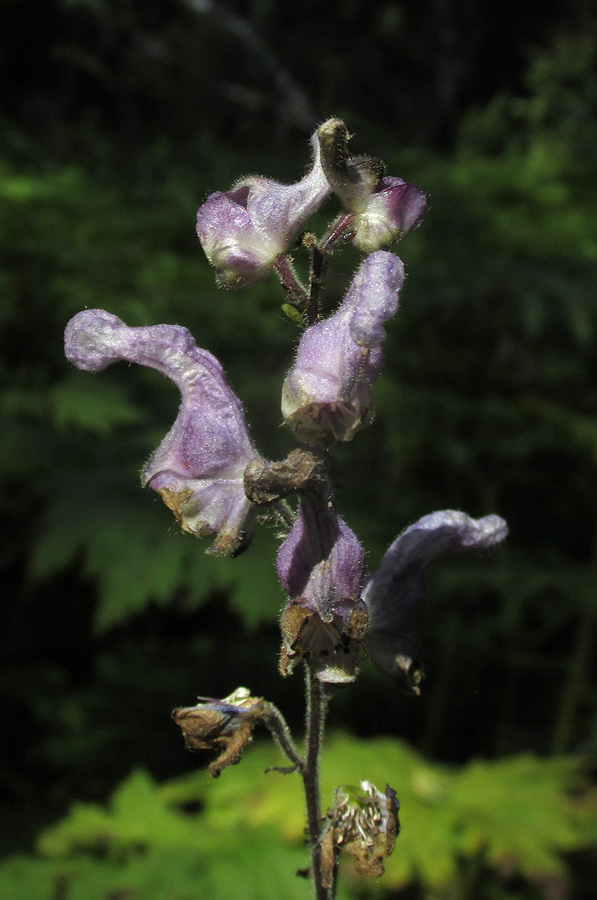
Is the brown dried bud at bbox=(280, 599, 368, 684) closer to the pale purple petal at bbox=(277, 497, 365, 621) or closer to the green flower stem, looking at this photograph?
the pale purple petal at bbox=(277, 497, 365, 621)

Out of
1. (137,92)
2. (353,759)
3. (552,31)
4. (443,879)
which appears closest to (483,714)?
(353,759)

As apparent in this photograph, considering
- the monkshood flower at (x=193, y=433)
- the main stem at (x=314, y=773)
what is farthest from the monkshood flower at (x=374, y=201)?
the main stem at (x=314, y=773)

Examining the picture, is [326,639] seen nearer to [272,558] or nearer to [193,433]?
[193,433]

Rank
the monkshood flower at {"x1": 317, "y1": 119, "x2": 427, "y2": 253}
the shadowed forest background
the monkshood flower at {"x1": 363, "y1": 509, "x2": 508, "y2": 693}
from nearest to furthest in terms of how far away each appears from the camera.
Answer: the monkshood flower at {"x1": 317, "y1": 119, "x2": 427, "y2": 253}, the monkshood flower at {"x1": 363, "y1": 509, "x2": 508, "y2": 693}, the shadowed forest background

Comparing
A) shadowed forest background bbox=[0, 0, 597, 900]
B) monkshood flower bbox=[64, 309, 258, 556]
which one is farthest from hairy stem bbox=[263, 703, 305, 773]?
shadowed forest background bbox=[0, 0, 597, 900]

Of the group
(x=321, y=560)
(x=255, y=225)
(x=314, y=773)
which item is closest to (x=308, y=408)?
(x=321, y=560)

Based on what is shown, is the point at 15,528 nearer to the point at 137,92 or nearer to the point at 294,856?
the point at 294,856
